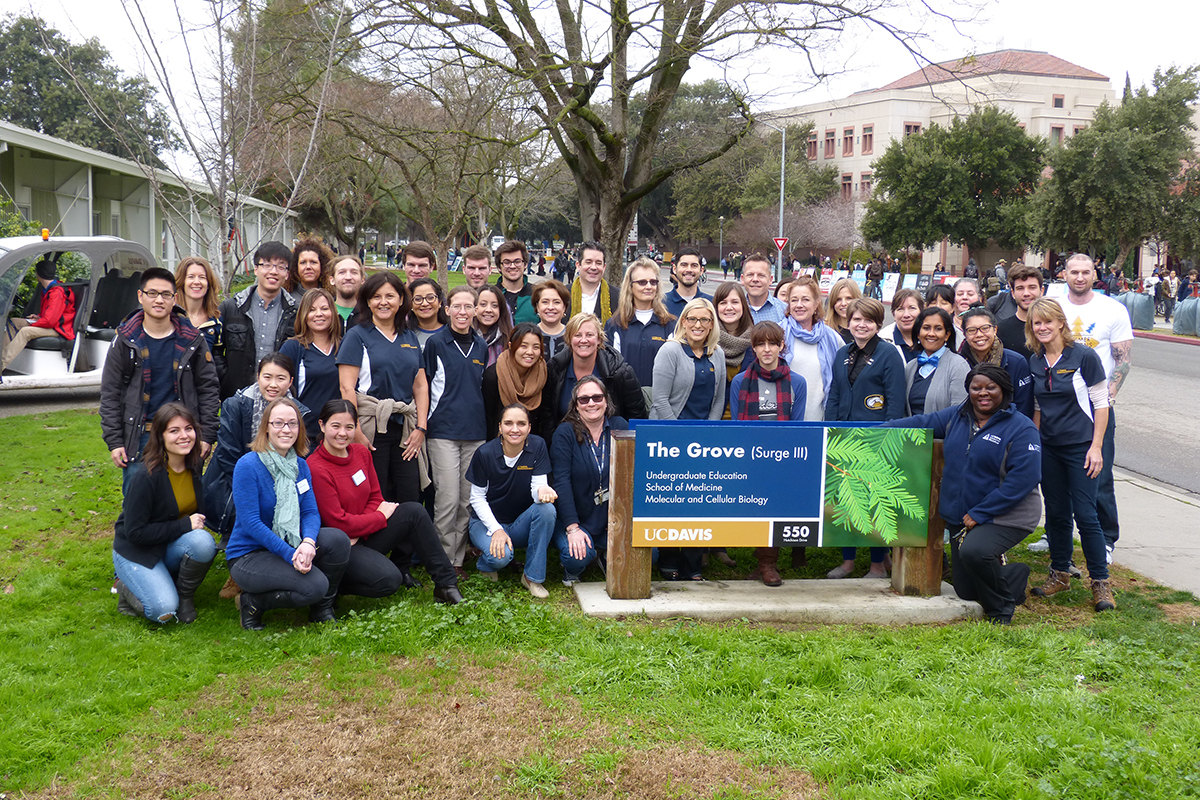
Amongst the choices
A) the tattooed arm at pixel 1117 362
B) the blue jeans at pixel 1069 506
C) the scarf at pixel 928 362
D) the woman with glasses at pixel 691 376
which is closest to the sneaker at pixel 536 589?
the woman with glasses at pixel 691 376

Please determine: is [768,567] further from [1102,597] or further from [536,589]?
[1102,597]

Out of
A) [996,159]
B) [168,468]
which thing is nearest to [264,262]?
[168,468]

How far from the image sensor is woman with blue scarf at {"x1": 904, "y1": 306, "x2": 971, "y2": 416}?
5984mm

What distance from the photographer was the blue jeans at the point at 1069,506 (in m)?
5.70

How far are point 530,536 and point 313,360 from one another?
5.79ft

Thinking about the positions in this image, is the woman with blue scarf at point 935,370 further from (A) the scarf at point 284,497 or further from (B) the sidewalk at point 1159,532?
(A) the scarf at point 284,497

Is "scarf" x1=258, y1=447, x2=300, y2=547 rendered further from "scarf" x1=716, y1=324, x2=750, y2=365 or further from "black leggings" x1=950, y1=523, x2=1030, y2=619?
"black leggings" x1=950, y1=523, x2=1030, y2=619

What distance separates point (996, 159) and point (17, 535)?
55926 mm

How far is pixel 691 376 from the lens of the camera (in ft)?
19.5

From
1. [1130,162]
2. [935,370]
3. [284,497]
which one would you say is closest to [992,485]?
[935,370]

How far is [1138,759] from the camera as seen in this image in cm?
369

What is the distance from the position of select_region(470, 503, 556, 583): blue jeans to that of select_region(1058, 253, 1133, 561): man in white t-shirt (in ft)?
12.3

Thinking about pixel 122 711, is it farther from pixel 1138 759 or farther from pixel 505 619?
pixel 1138 759

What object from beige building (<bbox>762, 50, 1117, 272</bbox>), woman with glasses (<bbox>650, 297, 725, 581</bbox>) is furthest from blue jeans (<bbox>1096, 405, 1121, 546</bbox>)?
beige building (<bbox>762, 50, 1117, 272</bbox>)
